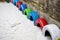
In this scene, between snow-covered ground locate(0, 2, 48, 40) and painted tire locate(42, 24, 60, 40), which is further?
snow-covered ground locate(0, 2, 48, 40)

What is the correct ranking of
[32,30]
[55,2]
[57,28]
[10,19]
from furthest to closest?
[10,19] < [32,30] < [55,2] < [57,28]

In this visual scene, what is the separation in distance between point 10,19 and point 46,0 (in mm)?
1171

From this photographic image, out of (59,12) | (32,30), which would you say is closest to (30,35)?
(32,30)

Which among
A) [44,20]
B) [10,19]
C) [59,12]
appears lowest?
[10,19]

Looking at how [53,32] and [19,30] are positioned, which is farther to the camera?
[19,30]

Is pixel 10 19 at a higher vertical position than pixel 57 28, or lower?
lower

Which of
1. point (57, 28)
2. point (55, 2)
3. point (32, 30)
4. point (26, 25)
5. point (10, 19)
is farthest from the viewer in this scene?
point (10, 19)

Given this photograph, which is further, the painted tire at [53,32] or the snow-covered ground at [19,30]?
the snow-covered ground at [19,30]

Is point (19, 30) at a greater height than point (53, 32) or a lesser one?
lesser

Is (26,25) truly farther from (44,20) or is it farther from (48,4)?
(48,4)

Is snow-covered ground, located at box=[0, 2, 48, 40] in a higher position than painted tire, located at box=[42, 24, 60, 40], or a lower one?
lower

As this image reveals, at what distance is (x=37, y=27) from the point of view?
2.91 metres

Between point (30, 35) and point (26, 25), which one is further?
point (26, 25)

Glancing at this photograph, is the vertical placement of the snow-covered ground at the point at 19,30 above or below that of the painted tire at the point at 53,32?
below
